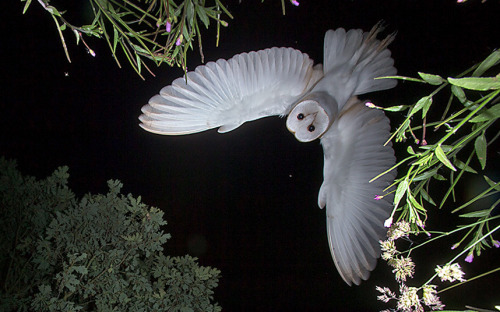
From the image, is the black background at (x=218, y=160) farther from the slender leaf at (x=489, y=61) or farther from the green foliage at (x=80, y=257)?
the slender leaf at (x=489, y=61)

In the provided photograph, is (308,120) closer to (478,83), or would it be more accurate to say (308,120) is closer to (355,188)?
(355,188)

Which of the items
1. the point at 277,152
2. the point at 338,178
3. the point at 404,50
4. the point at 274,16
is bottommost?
the point at 338,178

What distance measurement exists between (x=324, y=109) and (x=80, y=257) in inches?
33.0

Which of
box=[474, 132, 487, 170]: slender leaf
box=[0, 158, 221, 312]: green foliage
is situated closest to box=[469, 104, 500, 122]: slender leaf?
box=[474, 132, 487, 170]: slender leaf

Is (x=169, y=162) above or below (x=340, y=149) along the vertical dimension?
above

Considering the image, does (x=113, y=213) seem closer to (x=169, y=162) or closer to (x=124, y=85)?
(x=169, y=162)

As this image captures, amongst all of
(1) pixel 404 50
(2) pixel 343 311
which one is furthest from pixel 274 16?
(2) pixel 343 311

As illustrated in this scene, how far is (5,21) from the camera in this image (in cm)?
126

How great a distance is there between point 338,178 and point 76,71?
1.02 metres

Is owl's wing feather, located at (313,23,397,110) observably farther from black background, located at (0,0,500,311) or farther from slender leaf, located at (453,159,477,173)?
slender leaf, located at (453,159,477,173)

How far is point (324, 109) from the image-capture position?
121cm

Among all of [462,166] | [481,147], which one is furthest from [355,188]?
[481,147]

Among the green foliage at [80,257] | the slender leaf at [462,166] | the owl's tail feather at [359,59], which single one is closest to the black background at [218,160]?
the owl's tail feather at [359,59]

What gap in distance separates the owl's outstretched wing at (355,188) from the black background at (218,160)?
0.17 feet
